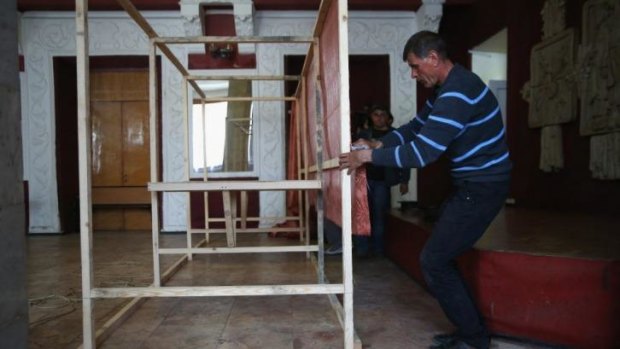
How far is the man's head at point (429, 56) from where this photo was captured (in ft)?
6.36

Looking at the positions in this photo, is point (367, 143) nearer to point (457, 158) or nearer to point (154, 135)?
point (457, 158)

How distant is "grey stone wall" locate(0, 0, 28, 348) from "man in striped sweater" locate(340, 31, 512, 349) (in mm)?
1145

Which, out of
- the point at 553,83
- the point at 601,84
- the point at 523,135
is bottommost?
the point at 523,135

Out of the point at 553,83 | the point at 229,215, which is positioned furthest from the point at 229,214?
the point at 553,83

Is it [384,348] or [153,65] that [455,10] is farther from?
[384,348]

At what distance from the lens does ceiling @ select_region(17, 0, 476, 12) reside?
583 cm

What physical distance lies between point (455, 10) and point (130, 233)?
18.2ft

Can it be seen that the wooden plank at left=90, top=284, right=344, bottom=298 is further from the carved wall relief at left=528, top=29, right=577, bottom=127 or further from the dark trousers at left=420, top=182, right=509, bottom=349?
the carved wall relief at left=528, top=29, right=577, bottom=127

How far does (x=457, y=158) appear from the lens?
195 centimetres

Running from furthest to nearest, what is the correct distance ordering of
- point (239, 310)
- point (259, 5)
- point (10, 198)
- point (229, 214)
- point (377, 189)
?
point (259, 5), point (377, 189), point (229, 214), point (239, 310), point (10, 198)

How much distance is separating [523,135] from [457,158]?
3586 millimetres

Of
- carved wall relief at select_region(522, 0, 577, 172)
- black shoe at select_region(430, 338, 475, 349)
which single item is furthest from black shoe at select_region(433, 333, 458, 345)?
carved wall relief at select_region(522, 0, 577, 172)

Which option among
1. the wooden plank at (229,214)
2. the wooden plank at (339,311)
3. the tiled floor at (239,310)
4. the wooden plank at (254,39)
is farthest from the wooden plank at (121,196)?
the wooden plank at (339,311)

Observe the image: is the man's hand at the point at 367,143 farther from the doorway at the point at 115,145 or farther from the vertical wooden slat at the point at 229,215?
the doorway at the point at 115,145
